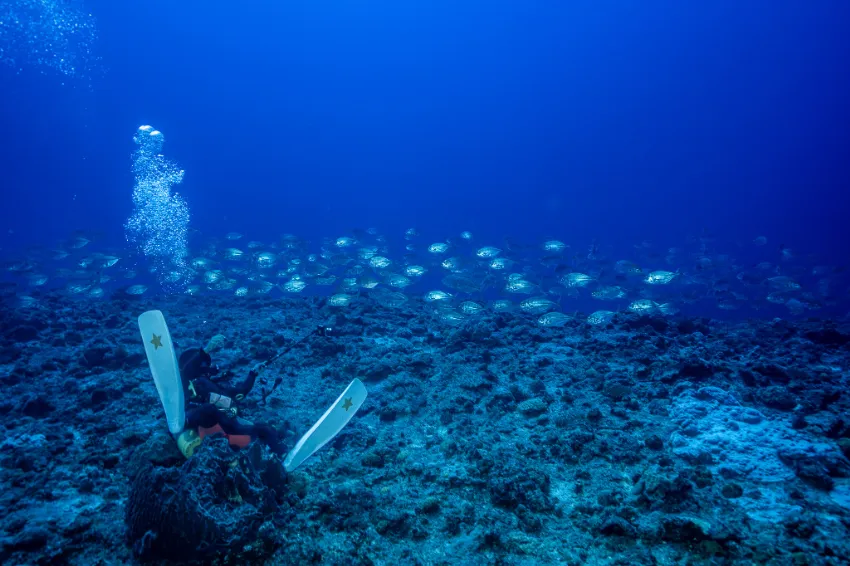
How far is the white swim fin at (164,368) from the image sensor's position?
462 centimetres

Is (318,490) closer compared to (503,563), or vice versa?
(503,563)

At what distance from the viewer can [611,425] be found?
562cm

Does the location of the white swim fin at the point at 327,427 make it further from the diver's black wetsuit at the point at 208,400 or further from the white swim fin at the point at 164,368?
the white swim fin at the point at 164,368

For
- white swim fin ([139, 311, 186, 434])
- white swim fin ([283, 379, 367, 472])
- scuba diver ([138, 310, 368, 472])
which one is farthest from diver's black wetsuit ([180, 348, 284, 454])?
white swim fin ([283, 379, 367, 472])

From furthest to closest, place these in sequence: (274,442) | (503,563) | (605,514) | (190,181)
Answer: (190,181)
(274,442)
(605,514)
(503,563)

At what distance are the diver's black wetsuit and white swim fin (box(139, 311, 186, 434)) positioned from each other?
14cm

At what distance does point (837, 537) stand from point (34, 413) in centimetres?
983

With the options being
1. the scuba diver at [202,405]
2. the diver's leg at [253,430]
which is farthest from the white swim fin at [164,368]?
the diver's leg at [253,430]

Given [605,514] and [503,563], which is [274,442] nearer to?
[503,563]

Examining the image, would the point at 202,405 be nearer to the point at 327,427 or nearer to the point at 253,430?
the point at 253,430

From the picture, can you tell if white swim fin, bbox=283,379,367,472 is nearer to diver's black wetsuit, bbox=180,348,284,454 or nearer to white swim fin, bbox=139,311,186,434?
diver's black wetsuit, bbox=180,348,284,454

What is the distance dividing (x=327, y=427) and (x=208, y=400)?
151 centimetres

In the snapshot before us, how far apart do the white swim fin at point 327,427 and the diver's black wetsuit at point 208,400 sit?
0.27 meters

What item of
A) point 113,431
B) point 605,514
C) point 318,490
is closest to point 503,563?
point 605,514
